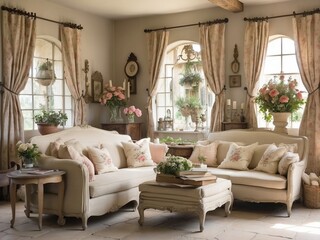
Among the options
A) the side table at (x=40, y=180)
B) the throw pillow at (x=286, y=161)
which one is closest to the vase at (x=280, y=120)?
the throw pillow at (x=286, y=161)

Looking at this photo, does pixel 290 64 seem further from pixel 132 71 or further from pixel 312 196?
pixel 132 71

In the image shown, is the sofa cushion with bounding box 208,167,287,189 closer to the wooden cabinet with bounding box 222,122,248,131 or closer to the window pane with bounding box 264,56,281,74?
the wooden cabinet with bounding box 222,122,248,131

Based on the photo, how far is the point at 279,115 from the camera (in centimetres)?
589

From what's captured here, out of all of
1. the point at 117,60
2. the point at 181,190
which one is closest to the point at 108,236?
the point at 181,190

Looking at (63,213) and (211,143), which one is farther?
(211,143)

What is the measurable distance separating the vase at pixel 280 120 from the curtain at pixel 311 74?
40 cm

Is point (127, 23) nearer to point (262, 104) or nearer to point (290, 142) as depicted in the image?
point (262, 104)

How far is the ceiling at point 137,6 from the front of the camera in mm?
6684

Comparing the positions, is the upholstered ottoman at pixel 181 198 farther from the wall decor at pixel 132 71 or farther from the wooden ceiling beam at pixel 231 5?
the wall decor at pixel 132 71

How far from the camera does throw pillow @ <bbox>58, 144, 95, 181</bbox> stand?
15.6ft

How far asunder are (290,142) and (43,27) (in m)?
4.22

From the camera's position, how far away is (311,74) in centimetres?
612

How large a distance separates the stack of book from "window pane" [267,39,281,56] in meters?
3.12

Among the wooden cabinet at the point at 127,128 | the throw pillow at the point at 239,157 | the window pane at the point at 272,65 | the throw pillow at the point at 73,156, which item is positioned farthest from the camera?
the wooden cabinet at the point at 127,128
